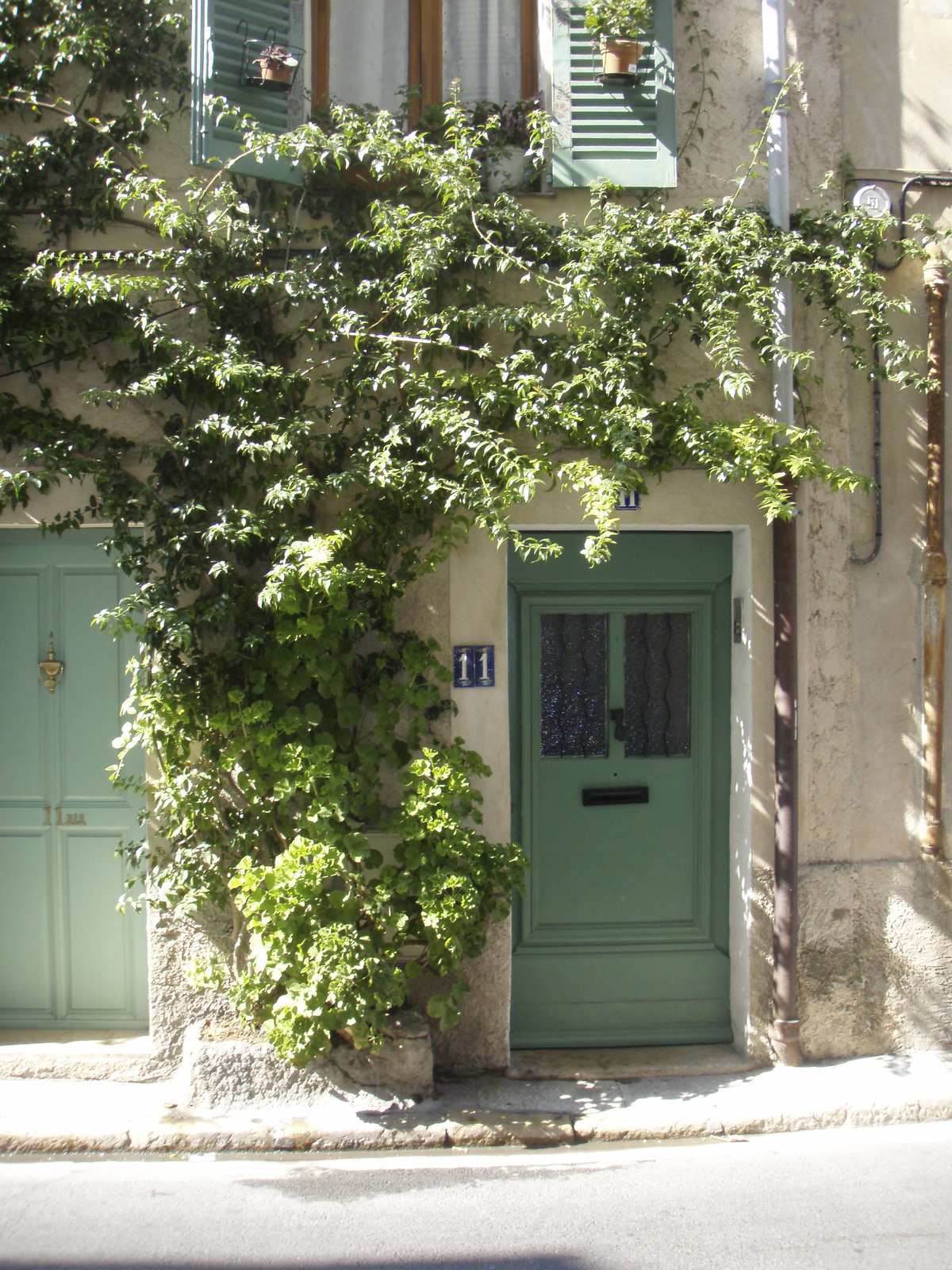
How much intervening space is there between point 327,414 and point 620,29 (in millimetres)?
2138

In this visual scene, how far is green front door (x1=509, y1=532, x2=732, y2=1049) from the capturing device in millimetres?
Answer: 4445

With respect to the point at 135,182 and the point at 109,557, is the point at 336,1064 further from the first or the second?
the point at 135,182

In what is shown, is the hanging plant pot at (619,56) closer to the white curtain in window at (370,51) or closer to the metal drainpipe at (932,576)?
the white curtain in window at (370,51)

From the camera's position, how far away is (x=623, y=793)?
14.7ft

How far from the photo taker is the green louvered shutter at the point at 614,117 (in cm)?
417

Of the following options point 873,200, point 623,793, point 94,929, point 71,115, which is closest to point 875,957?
point 623,793

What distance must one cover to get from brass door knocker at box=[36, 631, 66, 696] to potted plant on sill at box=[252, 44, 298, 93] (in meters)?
2.64

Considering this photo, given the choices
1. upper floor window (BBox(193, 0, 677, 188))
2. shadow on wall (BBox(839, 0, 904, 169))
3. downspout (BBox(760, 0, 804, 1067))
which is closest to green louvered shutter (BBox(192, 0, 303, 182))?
upper floor window (BBox(193, 0, 677, 188))

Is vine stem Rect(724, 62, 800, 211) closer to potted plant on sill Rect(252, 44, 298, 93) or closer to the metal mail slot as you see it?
potted plant on sill Rect(252, 44, 298, 93)

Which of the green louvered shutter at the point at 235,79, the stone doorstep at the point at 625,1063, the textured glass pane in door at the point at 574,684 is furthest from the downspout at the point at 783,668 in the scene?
the green louvered shutter at the point at 235,79

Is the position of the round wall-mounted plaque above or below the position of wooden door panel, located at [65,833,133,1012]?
above

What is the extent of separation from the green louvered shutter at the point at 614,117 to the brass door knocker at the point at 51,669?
3126 mm

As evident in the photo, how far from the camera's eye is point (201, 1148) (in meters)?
3.67

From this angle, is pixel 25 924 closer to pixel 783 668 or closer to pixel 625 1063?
pixel 625 1063
